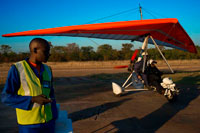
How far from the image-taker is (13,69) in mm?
2061

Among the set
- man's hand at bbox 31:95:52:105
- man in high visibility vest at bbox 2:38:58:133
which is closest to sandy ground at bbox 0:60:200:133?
man in high visibility vest at bbox 2:38:58:133

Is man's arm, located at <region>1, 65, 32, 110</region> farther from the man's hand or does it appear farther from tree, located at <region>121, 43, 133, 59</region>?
tree, located at <region>121, 43, 133, 59</region>

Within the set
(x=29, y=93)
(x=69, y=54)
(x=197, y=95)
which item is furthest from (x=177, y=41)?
(x=69, y=54)

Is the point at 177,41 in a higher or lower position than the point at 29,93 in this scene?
higher

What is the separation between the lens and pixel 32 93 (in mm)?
2090

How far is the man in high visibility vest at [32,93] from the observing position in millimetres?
2023

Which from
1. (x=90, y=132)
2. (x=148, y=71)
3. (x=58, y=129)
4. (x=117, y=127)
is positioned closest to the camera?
(x=58, y=129)

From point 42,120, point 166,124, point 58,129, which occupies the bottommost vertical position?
point 166,124

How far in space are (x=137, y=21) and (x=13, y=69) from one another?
500 centimetres

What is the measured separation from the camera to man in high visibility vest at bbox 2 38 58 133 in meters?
2.02

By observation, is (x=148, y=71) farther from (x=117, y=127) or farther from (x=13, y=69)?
(x=13, y=69)

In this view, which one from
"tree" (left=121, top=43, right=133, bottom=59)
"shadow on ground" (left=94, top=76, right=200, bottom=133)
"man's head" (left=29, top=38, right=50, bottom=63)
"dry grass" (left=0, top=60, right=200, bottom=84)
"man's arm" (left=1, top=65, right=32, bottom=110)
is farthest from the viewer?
"tree" (left=121, top=43, right=133, bottom=59)

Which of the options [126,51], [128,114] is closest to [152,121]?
[128,114]

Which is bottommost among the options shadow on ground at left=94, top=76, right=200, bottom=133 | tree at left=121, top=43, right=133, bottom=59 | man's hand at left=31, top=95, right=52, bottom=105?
shadow on ground at left=94, top=76, right=200, bottom=133
